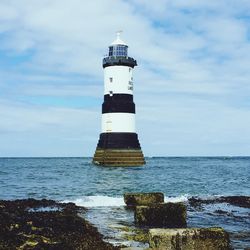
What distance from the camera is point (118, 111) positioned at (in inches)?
1754

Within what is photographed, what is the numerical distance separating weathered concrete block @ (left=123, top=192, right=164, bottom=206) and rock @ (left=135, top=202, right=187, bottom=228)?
3217mm

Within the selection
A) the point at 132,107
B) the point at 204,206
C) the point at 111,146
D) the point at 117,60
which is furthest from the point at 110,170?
the point at 204,206

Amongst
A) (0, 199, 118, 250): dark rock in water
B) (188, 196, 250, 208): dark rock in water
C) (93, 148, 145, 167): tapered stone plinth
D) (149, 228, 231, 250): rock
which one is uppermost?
(93, 148, 145, 167): tapered stone plinth

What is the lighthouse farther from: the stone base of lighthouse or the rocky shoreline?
the rocky shoreline

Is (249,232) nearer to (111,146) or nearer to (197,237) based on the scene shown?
(197,237)

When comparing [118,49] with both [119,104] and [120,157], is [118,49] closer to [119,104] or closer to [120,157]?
[119,104]

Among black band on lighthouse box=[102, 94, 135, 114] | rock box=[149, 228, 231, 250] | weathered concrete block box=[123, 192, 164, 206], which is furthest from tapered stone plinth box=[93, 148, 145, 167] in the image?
rock box=[149, 228, 231, 250]

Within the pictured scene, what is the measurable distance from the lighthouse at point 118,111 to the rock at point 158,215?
98.6ft

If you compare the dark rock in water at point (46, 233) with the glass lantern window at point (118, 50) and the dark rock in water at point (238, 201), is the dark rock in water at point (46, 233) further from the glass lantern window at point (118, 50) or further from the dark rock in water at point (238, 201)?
the glass lantern window at point (118, 50)

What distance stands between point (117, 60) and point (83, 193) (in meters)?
19.8

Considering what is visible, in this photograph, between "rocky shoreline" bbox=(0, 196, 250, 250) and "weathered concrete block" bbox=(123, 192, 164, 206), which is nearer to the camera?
"rocky shoreline" bbox=(0, 196, 250, 250)

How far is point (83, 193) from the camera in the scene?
28609 mm

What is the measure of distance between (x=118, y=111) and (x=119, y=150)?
3.79 metres

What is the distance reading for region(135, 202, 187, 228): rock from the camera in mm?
14617
